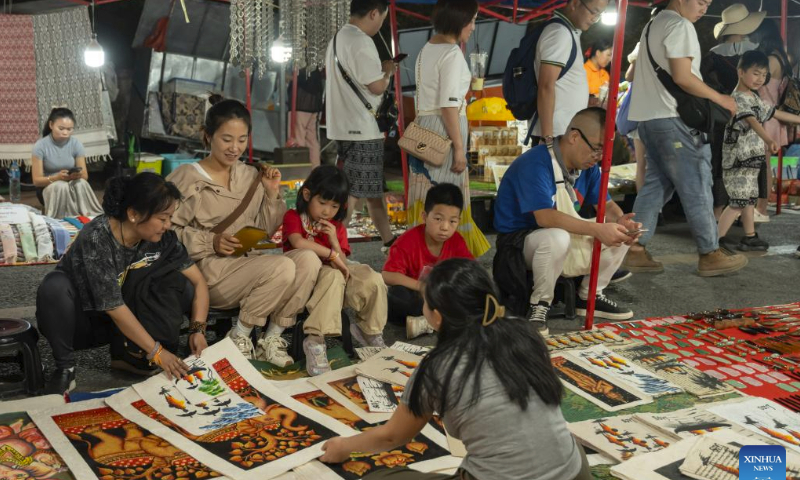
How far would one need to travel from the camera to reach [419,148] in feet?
15.2

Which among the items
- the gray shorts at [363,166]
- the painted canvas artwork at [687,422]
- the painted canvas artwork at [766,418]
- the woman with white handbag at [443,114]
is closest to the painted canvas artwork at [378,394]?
the painted canvas artwork at [687,422]

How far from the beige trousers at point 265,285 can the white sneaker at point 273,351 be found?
0.08 meters

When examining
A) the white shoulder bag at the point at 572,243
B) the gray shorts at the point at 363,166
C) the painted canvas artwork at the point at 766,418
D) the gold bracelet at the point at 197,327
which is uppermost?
the gray shorts at the point at 363,166

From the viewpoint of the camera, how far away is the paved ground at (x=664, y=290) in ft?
12.0

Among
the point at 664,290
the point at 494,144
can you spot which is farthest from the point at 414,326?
the point at 494,144

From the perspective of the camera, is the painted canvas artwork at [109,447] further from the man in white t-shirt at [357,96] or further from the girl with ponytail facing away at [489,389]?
the man in white t-shirt at [357,96]

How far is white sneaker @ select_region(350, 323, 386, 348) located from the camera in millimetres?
3736

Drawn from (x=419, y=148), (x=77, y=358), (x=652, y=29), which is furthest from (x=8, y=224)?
(x=652, y=29)

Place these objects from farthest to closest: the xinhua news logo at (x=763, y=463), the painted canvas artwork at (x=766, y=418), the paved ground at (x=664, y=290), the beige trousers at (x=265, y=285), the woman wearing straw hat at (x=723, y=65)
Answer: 1. the woman wearing straw hat at (x=723, y=65)
2. the paved ground at (x=664, y=290)
3. the beige trousers at (x=265, y=285)
4. the painted canvas artwork at (x=766, y=418)
5. the xinhua news logo at (x=763, y=463)

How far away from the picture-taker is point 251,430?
276cm

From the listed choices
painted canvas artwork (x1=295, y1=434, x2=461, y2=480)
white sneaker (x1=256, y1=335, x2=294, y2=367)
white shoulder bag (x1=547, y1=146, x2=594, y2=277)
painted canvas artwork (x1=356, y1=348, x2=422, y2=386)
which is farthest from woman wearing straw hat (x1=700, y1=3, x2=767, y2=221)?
painted canvas artwork (x1=295, y1=434, x2=461, y2=480)

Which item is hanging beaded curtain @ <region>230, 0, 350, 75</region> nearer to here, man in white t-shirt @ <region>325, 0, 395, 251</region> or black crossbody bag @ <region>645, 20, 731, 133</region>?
man in white t-shirt @ <region>325, 0, 395, 251</region>

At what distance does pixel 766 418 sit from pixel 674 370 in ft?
1.79

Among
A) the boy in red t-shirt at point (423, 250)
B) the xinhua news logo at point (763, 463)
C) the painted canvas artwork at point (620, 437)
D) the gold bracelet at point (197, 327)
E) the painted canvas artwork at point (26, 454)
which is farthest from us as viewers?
the boy in red t-shirt at point (423, 250)
